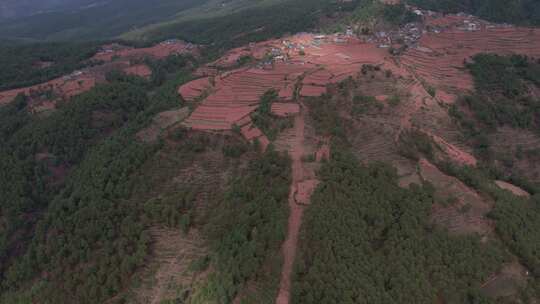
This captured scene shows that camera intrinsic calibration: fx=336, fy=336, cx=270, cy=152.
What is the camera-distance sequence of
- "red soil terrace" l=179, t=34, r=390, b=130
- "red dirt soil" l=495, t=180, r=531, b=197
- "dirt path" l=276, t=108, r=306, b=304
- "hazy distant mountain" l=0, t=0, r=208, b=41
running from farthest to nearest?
1. "hazy distant mountain" l=0, t=0, r=208, b=41
2. "red soil terrace" l=179, t=34, r=390, b=130
3. "red dirt soil" l=495, t=180, r=531, b=197
4. "dirt path" l=276, t=108, r=306, b=304

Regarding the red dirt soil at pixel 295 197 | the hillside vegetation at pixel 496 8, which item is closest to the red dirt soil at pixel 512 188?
the red dirt soil at pixel 295 197

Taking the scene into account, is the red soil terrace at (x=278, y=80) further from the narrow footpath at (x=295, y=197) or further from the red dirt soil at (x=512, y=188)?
the red dirt soil at (x=512, y=188)

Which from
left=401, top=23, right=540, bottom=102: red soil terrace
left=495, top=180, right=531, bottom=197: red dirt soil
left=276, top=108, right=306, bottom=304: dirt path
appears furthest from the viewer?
left=401, top=23, right=540, bottom=102: red soil terrace

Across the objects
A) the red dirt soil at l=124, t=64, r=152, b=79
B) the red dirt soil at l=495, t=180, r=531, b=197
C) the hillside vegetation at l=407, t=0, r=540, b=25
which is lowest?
the red dirt soil at l=495, t=180, r=531, b=197

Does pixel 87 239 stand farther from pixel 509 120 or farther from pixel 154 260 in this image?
pixel 509 120

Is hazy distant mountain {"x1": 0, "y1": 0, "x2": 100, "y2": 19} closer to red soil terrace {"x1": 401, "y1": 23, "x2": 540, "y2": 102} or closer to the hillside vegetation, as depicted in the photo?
the hillside vegetation

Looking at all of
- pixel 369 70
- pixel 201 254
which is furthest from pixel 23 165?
pixel 369 70

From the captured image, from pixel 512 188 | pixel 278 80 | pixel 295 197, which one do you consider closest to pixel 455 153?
pixel 512 188

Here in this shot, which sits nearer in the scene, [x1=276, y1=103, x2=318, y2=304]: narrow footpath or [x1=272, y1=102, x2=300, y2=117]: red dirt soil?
[x1=276, y1=103, x2=318, y2=304]: narrow footpath

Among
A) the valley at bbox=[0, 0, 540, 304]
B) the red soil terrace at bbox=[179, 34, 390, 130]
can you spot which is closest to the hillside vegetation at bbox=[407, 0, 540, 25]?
the valley at bbox=[0, 0, 540, 304]
